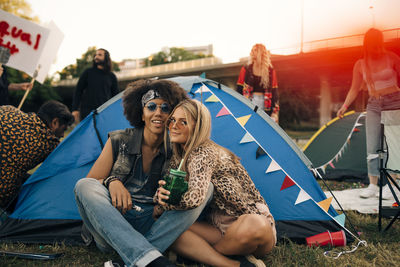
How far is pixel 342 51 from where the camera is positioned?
1845cm

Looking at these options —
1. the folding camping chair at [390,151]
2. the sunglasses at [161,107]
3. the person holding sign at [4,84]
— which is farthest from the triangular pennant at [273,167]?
the person holding sign at [4,84]

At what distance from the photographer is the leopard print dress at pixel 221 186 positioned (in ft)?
6.28

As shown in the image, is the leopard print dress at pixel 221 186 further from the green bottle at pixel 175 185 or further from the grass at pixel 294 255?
the grass at pixel 294 255

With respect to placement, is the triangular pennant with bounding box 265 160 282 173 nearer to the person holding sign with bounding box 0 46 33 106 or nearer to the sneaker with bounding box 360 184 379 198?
the sneaker with bounding box 360 184 379 198

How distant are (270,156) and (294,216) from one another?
537 mm

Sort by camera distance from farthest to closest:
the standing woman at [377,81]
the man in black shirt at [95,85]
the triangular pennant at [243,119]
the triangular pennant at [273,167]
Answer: the man in black shirt at [95,85]
the standing woman at [377,81]
the triangular pennant at [243,119]
the triangular pennant at [273,167]

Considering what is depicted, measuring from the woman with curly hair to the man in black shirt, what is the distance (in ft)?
7.24

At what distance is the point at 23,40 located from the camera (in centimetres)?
401

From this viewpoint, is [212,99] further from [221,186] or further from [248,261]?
[248,261]

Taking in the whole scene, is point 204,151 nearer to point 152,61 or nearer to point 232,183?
point 232,183

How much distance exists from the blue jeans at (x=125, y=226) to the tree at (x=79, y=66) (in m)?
47.7

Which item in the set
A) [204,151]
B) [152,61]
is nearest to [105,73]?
[204,151]

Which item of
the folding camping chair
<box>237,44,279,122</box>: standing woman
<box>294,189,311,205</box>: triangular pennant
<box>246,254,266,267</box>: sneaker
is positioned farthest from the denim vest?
<box>237,44,279,122</box>: standing woman

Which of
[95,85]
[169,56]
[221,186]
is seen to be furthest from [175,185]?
[169,56]
